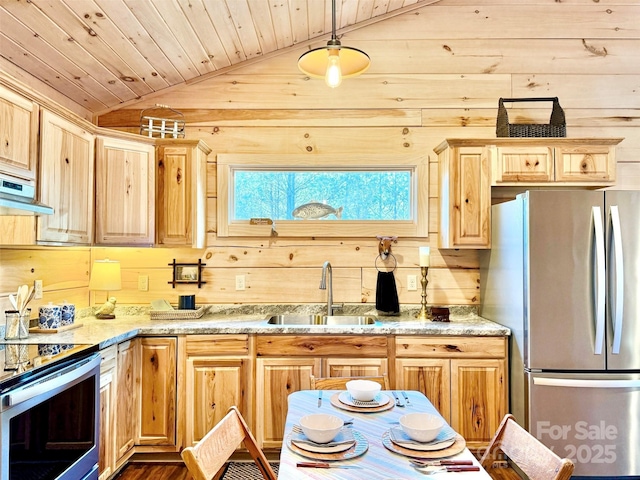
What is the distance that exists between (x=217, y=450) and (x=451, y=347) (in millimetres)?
1743

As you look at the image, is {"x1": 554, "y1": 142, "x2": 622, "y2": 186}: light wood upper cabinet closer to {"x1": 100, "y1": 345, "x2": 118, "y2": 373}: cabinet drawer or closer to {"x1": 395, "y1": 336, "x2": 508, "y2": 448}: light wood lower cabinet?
{"x1": 395, "y1": 336, "x2": 508, "y2": 448}: light wood lower cabinet

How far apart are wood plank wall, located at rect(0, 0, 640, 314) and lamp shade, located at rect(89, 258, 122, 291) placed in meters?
0.66

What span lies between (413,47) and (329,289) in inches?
75.3

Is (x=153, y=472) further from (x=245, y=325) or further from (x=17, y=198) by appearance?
(x=17, y=198)

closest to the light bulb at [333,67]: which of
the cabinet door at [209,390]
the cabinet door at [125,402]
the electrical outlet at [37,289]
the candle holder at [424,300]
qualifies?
the candle holder at [424,300]

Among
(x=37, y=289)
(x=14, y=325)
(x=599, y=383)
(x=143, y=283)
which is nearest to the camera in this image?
(x=14, y=325)

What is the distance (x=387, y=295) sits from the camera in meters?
3.14

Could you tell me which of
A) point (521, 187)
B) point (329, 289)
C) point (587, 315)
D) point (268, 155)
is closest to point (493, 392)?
point (587, 315)

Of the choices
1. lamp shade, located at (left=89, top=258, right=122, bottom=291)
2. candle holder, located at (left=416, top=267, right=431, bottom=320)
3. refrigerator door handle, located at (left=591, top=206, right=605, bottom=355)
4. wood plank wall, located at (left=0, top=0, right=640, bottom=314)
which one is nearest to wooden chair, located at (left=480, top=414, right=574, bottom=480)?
refrigerator door handle, located at (left=591, top=206, right=605, bottom=355)

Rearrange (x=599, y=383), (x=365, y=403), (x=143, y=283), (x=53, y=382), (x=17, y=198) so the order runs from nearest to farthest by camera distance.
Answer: (x=365, y=403) < (x=53, y=382) < (x=17, y=198) < (x=599, y=383) < (x=143, y=283)

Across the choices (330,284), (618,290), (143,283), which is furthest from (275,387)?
(618,290)

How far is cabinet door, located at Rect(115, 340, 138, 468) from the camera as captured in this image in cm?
250

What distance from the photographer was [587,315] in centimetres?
244

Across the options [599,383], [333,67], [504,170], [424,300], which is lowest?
[599,383]
